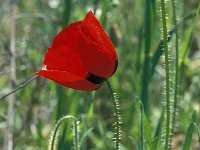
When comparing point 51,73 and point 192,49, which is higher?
point 192,49

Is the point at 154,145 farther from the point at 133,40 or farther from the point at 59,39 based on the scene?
the point at 133,40

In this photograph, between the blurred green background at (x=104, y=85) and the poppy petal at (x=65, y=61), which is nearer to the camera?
→ the poppy petal at (x=65, y=61)

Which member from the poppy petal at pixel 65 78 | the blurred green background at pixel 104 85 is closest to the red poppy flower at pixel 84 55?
the poppy petal at pixel 65 78

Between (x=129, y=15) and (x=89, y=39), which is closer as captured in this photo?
(x=89, y=39)

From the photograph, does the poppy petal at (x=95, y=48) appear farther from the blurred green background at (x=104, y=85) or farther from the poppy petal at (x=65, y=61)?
the blurred green background at (x=104, y=85)

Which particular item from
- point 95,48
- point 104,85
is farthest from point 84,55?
point 104,85

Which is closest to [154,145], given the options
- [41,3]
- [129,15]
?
[129,15]

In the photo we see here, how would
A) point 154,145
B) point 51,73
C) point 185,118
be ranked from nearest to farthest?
point 51,73 → point 154,145 → point 185,118
